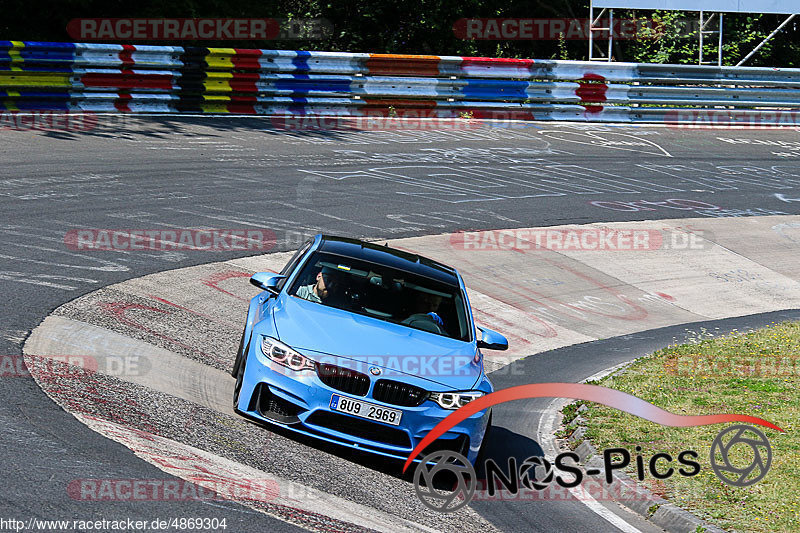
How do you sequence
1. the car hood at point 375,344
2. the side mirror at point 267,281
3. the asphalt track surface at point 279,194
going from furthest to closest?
the side mirror at point 267,281, the car hood at point 375,344, the asphalt track surface at point 279,194

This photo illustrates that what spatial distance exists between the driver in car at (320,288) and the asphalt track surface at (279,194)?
90.9 inches

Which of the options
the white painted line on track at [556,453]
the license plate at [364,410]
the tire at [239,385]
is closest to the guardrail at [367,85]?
the white painted line on track at [556,453]

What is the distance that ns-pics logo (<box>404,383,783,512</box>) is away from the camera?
7.32 m

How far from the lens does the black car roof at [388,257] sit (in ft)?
29.2

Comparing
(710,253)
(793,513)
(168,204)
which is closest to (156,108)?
(168,204)

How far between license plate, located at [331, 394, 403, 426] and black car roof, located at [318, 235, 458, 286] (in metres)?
1.90

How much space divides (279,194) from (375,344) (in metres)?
9.65

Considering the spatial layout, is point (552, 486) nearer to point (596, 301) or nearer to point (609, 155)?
point (596, 301)

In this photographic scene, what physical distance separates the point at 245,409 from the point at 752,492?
12.7 ft

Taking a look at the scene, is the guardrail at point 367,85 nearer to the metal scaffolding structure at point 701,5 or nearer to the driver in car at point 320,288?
the metal scaffolding structure at point 701,5

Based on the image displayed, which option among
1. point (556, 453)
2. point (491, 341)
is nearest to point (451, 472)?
point (491, 341)

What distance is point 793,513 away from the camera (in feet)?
22.8

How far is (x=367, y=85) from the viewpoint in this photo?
23734 millimetres

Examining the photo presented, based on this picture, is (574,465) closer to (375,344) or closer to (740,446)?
(740,446)
